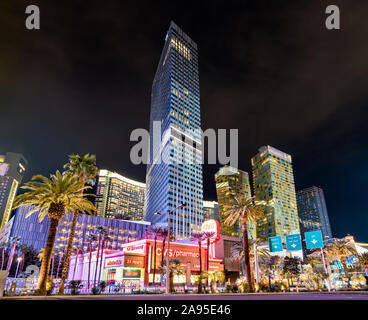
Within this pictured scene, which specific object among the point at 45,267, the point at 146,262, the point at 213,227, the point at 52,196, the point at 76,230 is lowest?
the point at 45,267

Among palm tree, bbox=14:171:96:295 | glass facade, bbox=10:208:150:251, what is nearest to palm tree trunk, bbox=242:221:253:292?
palm tree, bbox=14:171:96:295

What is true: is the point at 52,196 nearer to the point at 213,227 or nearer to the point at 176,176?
the point at 213,227

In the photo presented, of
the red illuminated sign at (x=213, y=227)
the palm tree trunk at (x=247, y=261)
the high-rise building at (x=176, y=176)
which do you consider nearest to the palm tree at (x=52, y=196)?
the palm tree trunk at (x=247, y=261)

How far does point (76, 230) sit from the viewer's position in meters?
145

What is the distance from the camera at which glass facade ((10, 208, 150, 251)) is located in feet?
417

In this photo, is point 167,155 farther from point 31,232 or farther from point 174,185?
point 31,232

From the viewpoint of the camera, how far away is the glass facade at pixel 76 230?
127 m

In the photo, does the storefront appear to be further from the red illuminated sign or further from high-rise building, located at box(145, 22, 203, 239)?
high-rise building, located at box(145, 22, 203, 239)

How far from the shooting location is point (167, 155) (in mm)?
181375

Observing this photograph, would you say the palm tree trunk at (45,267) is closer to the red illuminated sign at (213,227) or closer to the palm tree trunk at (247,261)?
the palm tree trunk at (247,261)

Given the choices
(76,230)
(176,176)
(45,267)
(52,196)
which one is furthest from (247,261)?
(176,176)

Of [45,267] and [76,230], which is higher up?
[76,230]

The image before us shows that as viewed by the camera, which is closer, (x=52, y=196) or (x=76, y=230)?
(x=52, y=196)
